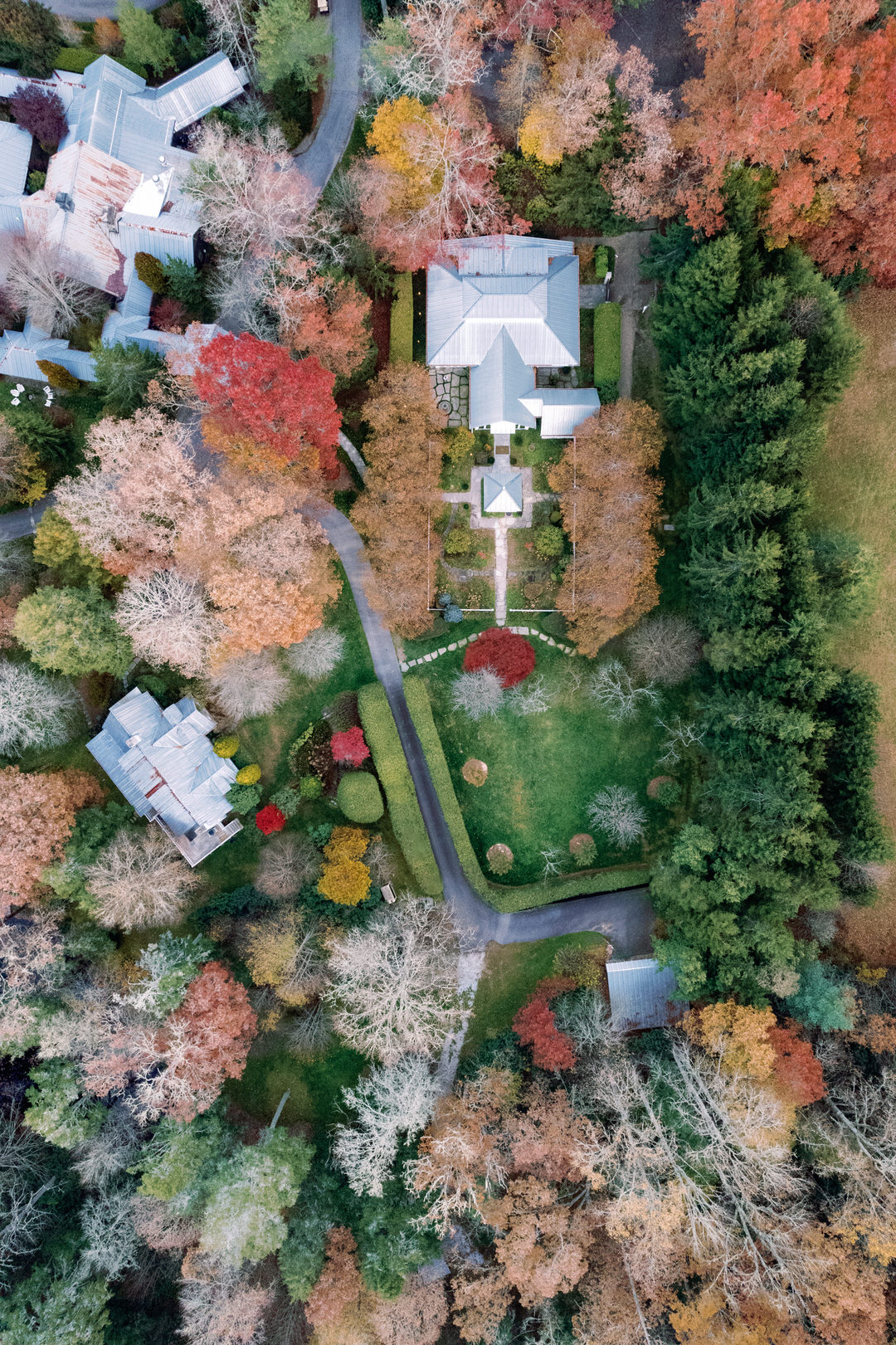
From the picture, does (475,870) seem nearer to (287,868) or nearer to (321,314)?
(287,868)

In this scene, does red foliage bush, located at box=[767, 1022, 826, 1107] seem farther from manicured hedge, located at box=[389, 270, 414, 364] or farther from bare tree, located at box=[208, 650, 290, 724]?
manicured hedge, located at box=[389, 270, 414, 364]

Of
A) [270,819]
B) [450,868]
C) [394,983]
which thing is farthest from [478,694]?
[394,983]

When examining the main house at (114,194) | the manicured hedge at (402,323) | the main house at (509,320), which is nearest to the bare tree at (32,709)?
the main house at (114,194)

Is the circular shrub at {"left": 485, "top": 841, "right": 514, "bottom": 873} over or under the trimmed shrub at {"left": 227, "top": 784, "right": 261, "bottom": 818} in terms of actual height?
under

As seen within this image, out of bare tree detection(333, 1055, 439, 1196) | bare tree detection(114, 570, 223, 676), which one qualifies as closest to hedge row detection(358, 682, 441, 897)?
bare tree detection(114, 570, 223, 676)

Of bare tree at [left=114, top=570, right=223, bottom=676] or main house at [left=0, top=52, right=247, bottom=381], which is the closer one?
bare tree at [left=114, top=570, right=223, bottom=676]

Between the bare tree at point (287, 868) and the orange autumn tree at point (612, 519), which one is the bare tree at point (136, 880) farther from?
the orange autumn tree at point (612, 519)
